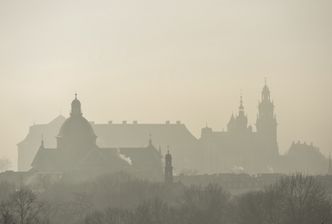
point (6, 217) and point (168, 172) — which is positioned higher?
point (168, 172)

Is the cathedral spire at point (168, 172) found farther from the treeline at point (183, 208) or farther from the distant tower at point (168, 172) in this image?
the treeline at point (183, 208)

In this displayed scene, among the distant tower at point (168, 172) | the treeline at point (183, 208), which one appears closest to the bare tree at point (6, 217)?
the treeline at point (183, 208)

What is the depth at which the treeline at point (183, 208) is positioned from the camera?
111 m

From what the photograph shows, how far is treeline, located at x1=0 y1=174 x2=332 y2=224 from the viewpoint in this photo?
111375 millimetres

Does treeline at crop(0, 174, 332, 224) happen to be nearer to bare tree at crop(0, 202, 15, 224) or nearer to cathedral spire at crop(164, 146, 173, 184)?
bare tree at crop(0, 202, 15, 224)

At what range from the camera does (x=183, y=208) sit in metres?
121

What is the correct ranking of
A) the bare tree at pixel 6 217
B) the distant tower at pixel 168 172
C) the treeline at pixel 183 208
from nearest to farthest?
the bare tree at pixel 6 217
the treeline at pixel 183 208
the distant tower at pixel 168 172

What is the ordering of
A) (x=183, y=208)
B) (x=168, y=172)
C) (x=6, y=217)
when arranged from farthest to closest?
(x=168, y=172) < (x=183, y=208) < (x=6, y=217)

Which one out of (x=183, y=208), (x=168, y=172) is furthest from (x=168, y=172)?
(x=183, y=208)

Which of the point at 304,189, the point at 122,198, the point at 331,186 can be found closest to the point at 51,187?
the point at 122,198

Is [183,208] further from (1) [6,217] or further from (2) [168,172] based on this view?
(2) [168,172]

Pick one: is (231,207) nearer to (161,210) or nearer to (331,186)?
(161,210)

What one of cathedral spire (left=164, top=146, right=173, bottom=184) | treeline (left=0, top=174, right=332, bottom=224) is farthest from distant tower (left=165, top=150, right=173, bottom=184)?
treeline (left=0, top=174, right=332, bottom=224)

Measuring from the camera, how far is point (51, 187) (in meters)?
174
